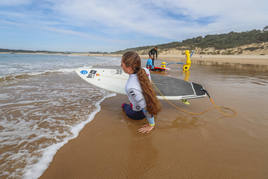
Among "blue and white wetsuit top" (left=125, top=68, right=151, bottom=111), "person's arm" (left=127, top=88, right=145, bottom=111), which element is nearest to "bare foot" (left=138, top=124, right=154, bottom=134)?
"person's arm" (left=127, top=88, right=145, bottom=111)

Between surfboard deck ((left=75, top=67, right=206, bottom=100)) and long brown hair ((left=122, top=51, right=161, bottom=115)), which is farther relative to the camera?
surfboard deck ((left=75, top=67, right=206, bottom=100))

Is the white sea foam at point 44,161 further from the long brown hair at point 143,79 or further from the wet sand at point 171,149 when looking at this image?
the long brown hair at point 143,79

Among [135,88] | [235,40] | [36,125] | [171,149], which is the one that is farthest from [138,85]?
[235,40]

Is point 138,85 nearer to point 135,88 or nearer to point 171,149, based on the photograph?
point 135,88

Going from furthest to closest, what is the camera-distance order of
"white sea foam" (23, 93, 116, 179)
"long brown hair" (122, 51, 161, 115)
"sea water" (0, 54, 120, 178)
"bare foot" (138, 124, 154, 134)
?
1. "bare foot" (138, 124, 154, 134)
2. "long brown hair" (122, 51, 161, 115)
3. "sea water" (0, 54, 120, 178)
4. "white sea foam" (23, 93, 116, 179)

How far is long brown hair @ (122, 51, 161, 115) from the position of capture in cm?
228

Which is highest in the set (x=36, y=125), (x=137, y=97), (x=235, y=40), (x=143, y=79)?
A: (x=235, y=40)

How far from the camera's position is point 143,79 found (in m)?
2.29

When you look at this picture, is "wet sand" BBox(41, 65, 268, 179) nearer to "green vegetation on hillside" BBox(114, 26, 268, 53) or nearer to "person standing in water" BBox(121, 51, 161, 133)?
"person standing in water" BBox(121, 51, 161, 133)

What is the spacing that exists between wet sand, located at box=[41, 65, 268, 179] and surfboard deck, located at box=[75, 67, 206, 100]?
512 mm

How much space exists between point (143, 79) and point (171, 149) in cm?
119

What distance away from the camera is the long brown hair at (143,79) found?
2.28m

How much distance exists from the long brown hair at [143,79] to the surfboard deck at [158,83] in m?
1.11

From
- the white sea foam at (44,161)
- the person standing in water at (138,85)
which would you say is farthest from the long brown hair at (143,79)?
the white sea foam at (44,161)
